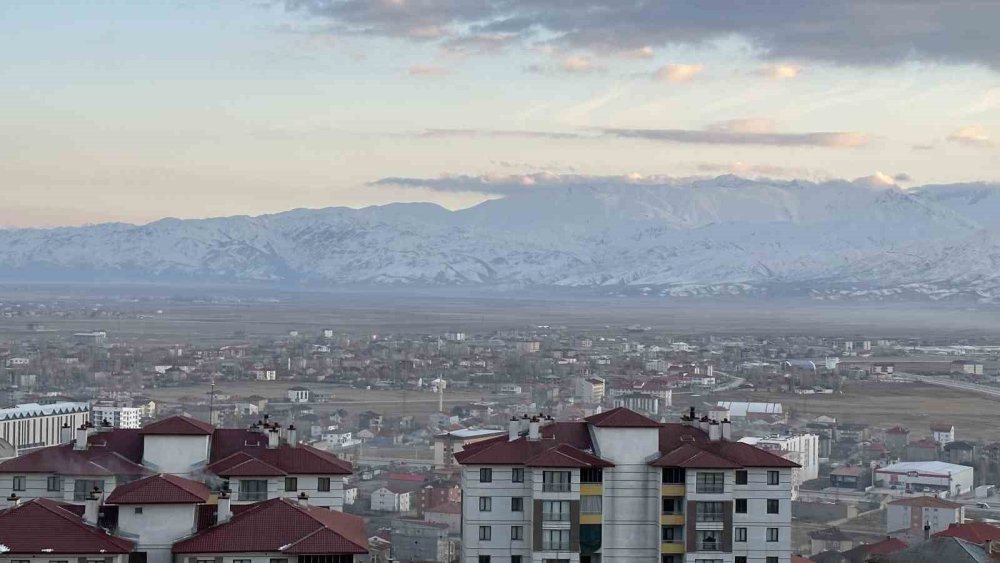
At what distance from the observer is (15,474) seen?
2692 cm

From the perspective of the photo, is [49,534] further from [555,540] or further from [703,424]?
[703,424]

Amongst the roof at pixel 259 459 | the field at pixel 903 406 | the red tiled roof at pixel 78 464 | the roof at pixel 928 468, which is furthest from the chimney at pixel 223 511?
the field at pixel 903 406

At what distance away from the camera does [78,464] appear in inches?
1055

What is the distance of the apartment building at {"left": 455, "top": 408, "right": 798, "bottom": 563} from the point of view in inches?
1051

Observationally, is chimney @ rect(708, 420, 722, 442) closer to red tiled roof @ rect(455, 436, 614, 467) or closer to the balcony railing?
red tiled roof @ rect(455, 436, 614, 467)

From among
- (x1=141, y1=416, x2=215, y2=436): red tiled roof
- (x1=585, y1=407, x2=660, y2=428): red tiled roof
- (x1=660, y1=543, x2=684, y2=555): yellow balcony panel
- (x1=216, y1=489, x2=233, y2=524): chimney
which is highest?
(x1=585, y1=407, x2=660, y2=428): red tiled roof

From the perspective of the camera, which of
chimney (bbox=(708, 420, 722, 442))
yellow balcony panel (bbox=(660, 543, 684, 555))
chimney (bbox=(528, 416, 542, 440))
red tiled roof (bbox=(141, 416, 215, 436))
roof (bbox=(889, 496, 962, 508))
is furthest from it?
roof (bbox=(889, 496, 962, 508))

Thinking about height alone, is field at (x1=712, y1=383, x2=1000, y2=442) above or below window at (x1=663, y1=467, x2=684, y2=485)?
below

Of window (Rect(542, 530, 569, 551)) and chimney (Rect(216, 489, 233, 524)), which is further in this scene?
window (Rect(542, 530, 569, 551))

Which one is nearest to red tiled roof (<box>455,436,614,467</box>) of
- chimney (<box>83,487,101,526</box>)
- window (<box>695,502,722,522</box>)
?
window (<box>695,502,722,522</box>)

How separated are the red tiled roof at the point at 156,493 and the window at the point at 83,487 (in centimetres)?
208

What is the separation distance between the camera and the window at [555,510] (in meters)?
26.7

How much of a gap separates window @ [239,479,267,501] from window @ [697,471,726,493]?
6.69 meters

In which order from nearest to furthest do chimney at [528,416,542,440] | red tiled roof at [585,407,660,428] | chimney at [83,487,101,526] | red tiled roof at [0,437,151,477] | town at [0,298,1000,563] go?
chimney at [83,487,101,526] → town at [0,298,1000,563] → red tiled roof at [0,437,151,477] → red tiled roof at [585,407,660,428] → chimney at [528,416,542,440]
